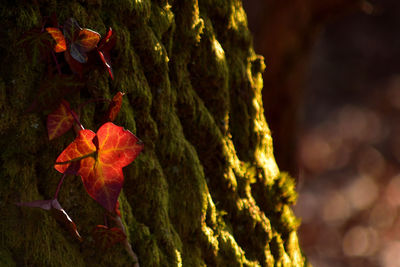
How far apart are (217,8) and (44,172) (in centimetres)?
74

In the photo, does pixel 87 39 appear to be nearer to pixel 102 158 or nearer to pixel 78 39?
pixel 78 39

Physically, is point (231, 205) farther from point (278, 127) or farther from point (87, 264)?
point (278, 127)

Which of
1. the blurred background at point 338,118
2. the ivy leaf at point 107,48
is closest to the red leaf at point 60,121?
the ivy leaf at point 107,48

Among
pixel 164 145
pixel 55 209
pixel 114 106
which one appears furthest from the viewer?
pixel 164 145

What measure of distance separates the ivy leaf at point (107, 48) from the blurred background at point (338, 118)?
3587 millimetres

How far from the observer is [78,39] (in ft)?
3.76

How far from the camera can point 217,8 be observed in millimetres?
1615

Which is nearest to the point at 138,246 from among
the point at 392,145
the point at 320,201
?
the point at 320,201

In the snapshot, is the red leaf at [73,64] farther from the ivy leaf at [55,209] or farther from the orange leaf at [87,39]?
the ivy leaf at [55,209]

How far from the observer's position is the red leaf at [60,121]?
113cm

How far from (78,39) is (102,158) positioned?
257mm

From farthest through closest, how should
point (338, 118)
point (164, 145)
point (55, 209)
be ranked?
point (338, 118), point (164, 145), point (55, 209)

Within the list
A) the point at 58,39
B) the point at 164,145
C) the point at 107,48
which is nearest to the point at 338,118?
the point at 164,145

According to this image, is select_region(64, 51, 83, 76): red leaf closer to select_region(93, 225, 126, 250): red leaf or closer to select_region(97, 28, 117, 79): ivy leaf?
select_region(97, 28, 117, 79): ivy leaf
